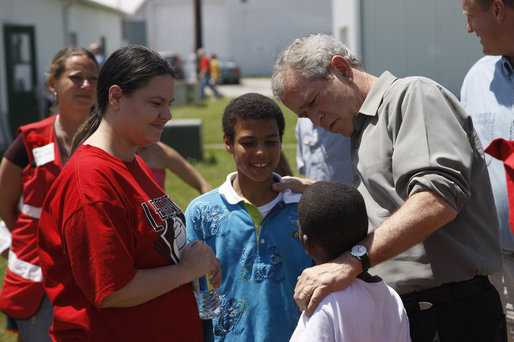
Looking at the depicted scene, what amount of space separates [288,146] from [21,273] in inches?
377

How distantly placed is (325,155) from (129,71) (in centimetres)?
270

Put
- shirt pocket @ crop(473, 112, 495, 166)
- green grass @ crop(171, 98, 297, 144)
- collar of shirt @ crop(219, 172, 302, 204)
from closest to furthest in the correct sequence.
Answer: collar of shirt @ crop(219, 172, 302, 204) < shirt pocket @ crop(473, 112, 495, 166) < green grass @ crop(171, 98, 297, 144)

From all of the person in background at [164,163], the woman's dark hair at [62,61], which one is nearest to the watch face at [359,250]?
Result: the person in background at [164,163]

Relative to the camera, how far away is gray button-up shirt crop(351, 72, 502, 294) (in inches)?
83.7

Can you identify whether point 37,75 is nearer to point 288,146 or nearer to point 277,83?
point 288,146

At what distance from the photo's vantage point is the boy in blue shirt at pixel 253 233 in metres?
2.68

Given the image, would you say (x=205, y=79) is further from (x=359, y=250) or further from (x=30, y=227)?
(x=359, y=250)

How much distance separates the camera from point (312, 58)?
2533 millimetres

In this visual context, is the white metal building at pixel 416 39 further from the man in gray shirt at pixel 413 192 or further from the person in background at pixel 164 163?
the man in gray shirt at pixel 413 192

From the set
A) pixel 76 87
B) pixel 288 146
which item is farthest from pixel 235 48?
pixel 76 87

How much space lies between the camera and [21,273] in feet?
11.6

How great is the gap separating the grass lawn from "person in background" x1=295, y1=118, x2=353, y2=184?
2.72 metres

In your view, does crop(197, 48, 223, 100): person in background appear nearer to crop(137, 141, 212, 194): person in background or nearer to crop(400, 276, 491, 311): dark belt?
crop(137, 141, 212, 194): person in background

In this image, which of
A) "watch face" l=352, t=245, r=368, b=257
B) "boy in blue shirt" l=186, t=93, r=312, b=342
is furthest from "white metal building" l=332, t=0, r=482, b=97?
"watch face" l=352, t=245, r=368, b=257
